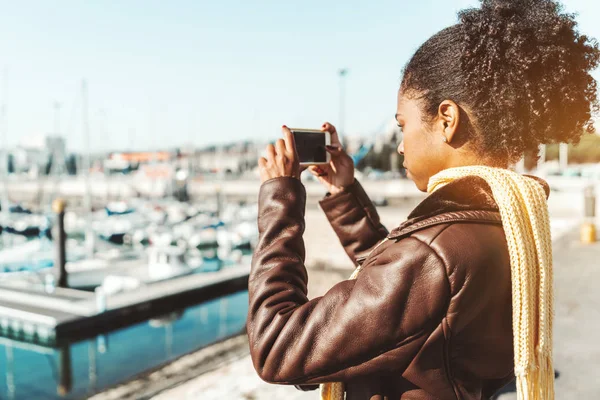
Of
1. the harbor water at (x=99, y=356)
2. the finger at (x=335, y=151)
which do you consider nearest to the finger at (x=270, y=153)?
the finger at (x=335, y=151)

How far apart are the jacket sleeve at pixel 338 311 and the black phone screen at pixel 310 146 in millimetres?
378

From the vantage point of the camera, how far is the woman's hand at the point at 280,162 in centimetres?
140

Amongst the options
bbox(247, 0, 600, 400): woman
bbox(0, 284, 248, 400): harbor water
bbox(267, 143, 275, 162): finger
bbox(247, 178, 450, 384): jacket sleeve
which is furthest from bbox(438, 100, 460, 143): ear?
bbox(0, 284, 248, 400): harbor water

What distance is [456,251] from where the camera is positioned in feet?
3.62

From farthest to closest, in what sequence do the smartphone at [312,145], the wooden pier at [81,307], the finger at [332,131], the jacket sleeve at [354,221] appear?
the wooden pier at [81,307] < the jacket sleeve at [354,221] < the finger at [332,131] < the smartphone at [312,145]

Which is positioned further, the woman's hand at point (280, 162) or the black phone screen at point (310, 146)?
the black phone screen at point (310, 146)

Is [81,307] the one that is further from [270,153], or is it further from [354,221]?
[270,153]

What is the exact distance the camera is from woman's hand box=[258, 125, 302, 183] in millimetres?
1404

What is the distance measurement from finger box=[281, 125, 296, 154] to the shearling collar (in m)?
0.38

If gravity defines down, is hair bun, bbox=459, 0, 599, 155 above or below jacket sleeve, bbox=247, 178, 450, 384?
above

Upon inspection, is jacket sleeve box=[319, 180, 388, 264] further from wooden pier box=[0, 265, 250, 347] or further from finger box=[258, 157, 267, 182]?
wooden pier box=[0, 265, 250, 347]

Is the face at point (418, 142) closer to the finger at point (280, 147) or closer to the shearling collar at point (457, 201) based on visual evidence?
the shearling collar at point (457, 201)

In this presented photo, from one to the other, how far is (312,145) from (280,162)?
1.15 ft

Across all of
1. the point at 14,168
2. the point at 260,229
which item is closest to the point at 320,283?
the point at 260,229
